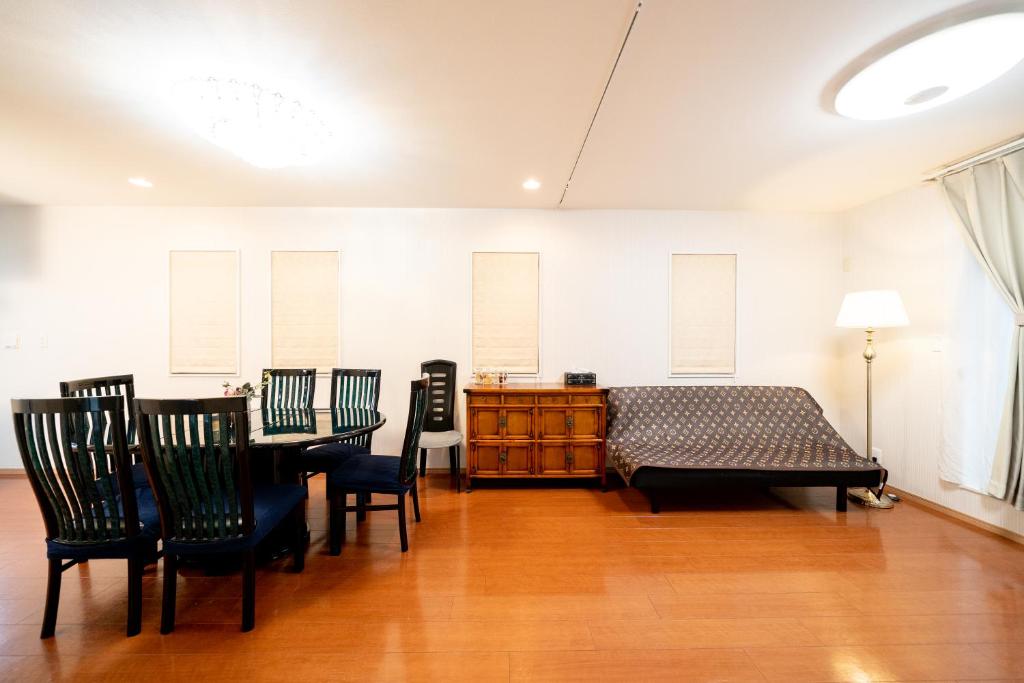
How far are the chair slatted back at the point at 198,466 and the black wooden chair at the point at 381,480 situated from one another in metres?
0.65

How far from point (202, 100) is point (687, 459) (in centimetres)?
377

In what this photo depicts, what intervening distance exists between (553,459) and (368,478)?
1.68 m

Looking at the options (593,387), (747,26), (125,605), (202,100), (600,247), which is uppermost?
(747,26)

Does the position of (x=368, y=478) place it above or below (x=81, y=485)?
below

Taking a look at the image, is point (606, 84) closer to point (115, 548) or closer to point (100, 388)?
point (115, 548)

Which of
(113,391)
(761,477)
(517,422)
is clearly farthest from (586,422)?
(113,391)

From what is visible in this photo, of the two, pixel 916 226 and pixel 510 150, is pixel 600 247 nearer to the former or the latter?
pixel 510 150

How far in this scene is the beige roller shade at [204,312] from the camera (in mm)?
3895

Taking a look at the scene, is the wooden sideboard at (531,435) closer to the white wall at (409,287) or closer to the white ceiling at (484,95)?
the white wall at (409,287)

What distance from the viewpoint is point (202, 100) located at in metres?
1.99

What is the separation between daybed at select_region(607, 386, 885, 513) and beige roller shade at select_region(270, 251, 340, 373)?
Result: 9.40ft

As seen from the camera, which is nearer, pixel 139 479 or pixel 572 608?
pixel 572 608

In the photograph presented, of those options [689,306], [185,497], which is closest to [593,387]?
[689,306]

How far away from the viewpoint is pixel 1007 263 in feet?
8.54
